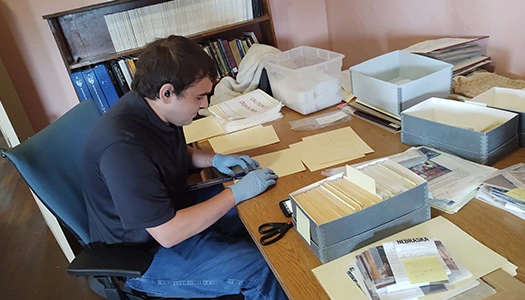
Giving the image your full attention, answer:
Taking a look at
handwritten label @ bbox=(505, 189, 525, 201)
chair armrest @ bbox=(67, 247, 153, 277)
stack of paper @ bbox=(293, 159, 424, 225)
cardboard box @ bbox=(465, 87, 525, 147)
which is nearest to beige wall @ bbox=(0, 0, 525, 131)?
cardboard box @ bbox=(465, 87, 525, 147)

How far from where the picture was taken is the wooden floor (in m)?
2.14

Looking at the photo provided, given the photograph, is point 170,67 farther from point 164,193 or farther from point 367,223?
point 367,223

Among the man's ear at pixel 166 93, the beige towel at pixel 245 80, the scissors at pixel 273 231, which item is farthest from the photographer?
the beige towel at pixel 245 80

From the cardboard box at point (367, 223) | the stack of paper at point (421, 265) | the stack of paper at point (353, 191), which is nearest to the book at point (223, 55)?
the stack of paper at point (353, 191)

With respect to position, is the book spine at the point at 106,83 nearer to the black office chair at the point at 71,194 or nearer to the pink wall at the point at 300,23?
the black office chair at the point at 71,194

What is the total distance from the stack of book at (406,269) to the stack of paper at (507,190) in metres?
0.24

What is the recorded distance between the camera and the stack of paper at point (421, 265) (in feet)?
2.55

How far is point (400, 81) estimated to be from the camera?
1713mm

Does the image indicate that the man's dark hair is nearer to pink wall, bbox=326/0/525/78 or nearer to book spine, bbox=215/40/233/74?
pink wall, bbox=326/0/525/78

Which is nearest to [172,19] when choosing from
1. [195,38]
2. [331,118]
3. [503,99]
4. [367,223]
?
[195,38]

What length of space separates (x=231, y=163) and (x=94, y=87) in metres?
1.30

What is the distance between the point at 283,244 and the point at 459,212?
1.42 feet

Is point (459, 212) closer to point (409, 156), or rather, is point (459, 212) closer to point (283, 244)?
point (409, 156)

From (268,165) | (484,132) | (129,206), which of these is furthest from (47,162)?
(484,132)
